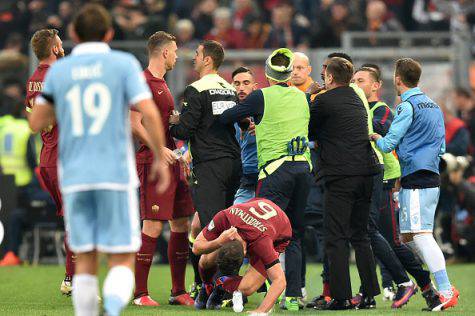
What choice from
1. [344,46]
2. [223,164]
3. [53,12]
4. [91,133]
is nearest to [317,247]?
[344,46]

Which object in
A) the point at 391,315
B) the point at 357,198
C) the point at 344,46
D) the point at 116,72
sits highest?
the point at 344,46

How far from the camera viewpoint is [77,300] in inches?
268

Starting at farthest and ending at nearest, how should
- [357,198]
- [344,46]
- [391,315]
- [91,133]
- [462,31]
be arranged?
1. [462,31]
2. [344,46]
3. [357,198]
4. [391,315]
5. [91,133]

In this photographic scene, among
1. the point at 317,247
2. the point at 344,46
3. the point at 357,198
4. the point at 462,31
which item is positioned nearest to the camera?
the point at 357,198

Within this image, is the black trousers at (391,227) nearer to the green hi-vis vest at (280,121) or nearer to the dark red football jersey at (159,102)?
the green hi-vis vest at (280,121)

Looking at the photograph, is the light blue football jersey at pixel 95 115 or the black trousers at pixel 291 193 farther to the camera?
the black trousers at pixel 291 193

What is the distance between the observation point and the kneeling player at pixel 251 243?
352 inches

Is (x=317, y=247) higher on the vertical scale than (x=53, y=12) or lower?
lower

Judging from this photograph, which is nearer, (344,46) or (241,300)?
(241,300)

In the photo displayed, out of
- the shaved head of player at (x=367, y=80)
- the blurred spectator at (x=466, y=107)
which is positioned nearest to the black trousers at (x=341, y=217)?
the shaved head of player at (x=367, y=80)

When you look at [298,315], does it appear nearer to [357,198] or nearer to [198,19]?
[357,198]

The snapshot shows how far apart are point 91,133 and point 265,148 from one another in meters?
3.43

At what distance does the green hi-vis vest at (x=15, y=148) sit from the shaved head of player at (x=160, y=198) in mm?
6912

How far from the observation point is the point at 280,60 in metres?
10.1
